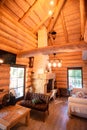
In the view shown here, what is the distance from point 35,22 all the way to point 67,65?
3612mm

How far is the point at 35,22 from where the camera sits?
566 cm

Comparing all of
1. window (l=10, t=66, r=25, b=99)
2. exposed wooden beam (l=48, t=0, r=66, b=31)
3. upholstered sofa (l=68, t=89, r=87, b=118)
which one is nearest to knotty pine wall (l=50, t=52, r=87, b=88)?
exposed wooden beam (l=48, t=0, r=66, b=31)

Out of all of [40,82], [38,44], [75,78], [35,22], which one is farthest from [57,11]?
[75,78]

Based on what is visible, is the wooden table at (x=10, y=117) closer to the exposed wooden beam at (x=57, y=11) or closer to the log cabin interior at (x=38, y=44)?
the log cabin interior at (x=38, y=44)

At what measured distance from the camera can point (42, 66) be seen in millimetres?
5879

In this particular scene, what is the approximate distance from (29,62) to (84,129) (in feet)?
12.8

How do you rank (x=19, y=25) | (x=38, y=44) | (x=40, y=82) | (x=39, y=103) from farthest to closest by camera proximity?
(x=38, y=44) → (x=40, y=82) → (x=19, y=25) → (x=39, y=103)

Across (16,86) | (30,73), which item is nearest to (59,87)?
(30,73)

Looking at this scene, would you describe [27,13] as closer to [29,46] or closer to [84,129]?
[29,46]

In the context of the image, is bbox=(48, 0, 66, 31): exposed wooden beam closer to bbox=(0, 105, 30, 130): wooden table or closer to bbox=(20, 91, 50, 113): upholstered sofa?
bbox=(20, 91, 50, 113): upholstered sofa

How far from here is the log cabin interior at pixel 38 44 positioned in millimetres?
4035

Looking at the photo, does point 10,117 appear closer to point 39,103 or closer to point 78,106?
point 39,103

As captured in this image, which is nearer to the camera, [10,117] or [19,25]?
[10,117]

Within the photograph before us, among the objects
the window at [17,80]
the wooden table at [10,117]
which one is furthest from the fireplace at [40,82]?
the wooden table at [10,117]
